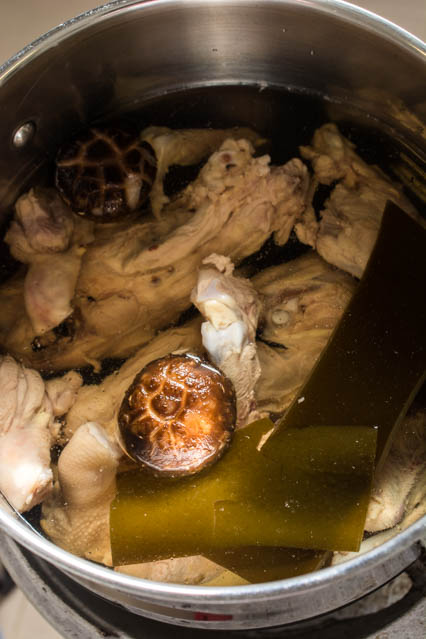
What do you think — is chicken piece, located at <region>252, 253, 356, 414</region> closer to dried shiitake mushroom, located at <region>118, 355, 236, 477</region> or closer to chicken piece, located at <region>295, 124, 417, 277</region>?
chicken piece, located at <region>295, 124, 417, 277</region>

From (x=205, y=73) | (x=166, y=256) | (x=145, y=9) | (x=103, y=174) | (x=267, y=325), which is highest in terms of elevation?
(x=145, y=9)

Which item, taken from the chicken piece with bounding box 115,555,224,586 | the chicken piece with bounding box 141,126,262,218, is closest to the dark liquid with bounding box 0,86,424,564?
the chicken piece with bounding box 141,126,262,218

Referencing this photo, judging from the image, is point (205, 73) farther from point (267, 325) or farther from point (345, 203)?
point (267, 325)

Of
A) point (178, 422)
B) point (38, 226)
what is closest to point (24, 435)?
point (178, 422)

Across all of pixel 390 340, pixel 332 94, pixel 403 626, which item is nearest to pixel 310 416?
pixel 390 340

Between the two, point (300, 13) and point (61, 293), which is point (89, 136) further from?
point (300, 13)

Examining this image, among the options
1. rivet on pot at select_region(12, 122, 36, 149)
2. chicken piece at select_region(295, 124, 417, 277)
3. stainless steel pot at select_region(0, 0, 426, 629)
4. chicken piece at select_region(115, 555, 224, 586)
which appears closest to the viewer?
stainless steel pot at select_region(0, 0, 426, 629)
